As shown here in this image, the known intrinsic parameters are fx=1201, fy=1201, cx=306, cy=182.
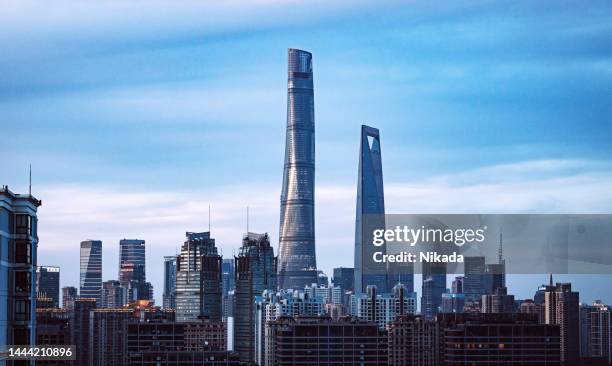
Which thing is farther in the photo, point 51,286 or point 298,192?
point 298,192

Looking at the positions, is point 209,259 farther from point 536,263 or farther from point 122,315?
point 536,263

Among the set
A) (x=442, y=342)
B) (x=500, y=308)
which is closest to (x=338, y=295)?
(x=500, y=308)

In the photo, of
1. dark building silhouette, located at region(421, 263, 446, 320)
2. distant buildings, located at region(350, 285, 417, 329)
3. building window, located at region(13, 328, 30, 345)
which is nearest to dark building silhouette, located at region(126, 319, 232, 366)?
distant buildings, located at region(350, 285, 417, 329)

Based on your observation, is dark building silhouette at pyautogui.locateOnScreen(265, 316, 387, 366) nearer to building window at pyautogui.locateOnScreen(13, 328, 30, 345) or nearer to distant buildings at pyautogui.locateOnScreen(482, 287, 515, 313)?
distant buildings at pyautogui.locateOnScreen(482, 287, 515, 313)

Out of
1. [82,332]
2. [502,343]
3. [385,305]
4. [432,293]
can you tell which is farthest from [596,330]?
[82,332]

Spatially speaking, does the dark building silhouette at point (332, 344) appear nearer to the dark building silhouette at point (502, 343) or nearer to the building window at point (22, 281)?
the dark building silhouette at point (502, 343)

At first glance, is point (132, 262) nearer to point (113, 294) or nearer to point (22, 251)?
point (113, 294)

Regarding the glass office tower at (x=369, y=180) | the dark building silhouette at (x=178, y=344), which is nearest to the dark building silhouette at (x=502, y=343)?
the dark building silhouette at (x=178, y=344)
